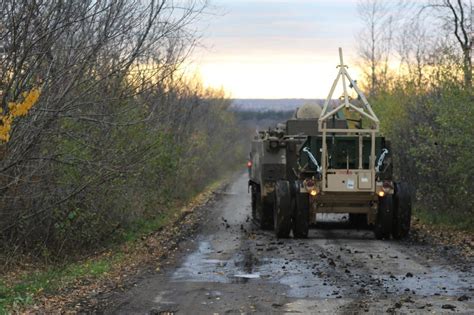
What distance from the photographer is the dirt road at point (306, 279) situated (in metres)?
9.78

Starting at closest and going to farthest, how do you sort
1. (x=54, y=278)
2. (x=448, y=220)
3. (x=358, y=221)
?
(x=54, y=278) → (x=448, y=220) → (x=358, y=221)

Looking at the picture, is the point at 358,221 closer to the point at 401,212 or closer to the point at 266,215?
the point at 266,215

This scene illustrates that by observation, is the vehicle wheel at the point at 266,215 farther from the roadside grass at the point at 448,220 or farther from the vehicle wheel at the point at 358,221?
the roadside grass at the point at 448,220

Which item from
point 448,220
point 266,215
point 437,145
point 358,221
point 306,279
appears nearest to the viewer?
point 306,279

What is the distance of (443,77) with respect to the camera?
19.8m

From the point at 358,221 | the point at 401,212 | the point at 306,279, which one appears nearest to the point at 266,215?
the point at 358,221

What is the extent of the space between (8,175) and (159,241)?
6699mm

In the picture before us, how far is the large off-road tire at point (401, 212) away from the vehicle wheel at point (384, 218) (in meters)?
0.15

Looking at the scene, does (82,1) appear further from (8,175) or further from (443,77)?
(443,77)

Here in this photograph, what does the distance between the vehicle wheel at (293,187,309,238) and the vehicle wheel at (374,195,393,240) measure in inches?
59.7

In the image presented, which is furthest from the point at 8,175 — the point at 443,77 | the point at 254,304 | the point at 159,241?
the point at 443,77

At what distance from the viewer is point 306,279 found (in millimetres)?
11828

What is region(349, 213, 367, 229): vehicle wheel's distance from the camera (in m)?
20.3

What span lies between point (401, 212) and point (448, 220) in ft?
12.3
